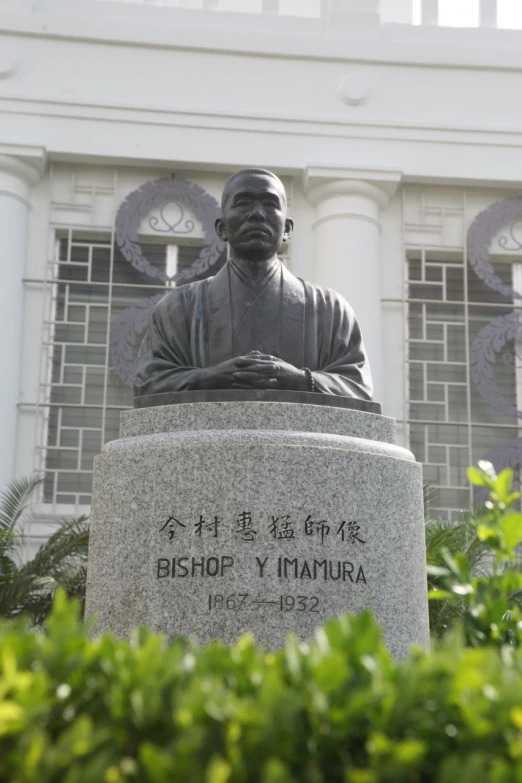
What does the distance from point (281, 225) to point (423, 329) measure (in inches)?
446

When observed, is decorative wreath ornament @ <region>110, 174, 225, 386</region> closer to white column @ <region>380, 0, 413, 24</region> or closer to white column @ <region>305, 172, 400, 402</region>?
white column @ <region>305, 172, 400, 402</region>

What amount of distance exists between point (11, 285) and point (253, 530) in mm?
12291

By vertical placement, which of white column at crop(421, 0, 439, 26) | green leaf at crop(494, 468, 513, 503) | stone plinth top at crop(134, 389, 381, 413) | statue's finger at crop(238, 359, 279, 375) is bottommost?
green leaf at crop(494, 468, 513, 503)

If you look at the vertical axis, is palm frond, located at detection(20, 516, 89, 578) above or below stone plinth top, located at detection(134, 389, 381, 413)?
below

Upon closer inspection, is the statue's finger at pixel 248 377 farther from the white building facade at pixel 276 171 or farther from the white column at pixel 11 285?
the white building facade at pixel 276 171

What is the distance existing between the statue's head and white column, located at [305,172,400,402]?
10.4 m

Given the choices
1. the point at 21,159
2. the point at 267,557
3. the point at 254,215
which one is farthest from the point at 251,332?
the point at 21,159

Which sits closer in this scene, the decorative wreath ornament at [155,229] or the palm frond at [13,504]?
the palm frond at [13,504]

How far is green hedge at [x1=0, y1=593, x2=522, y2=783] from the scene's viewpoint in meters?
2.47

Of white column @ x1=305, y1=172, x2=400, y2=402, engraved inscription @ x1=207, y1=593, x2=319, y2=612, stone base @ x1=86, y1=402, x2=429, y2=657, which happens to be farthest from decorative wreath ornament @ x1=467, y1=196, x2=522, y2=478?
engraved inscription @ x1=207, y1=593, x2=319, y2=612

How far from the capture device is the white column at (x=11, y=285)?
16.9 meters

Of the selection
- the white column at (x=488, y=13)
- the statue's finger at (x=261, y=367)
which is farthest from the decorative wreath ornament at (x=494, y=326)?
the statue's finger at (x=261, y=367)

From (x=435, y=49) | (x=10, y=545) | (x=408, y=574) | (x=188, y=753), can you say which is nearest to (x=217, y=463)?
(x=408, y=574)

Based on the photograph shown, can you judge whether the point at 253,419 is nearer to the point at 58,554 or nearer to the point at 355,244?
the point at 58,554
